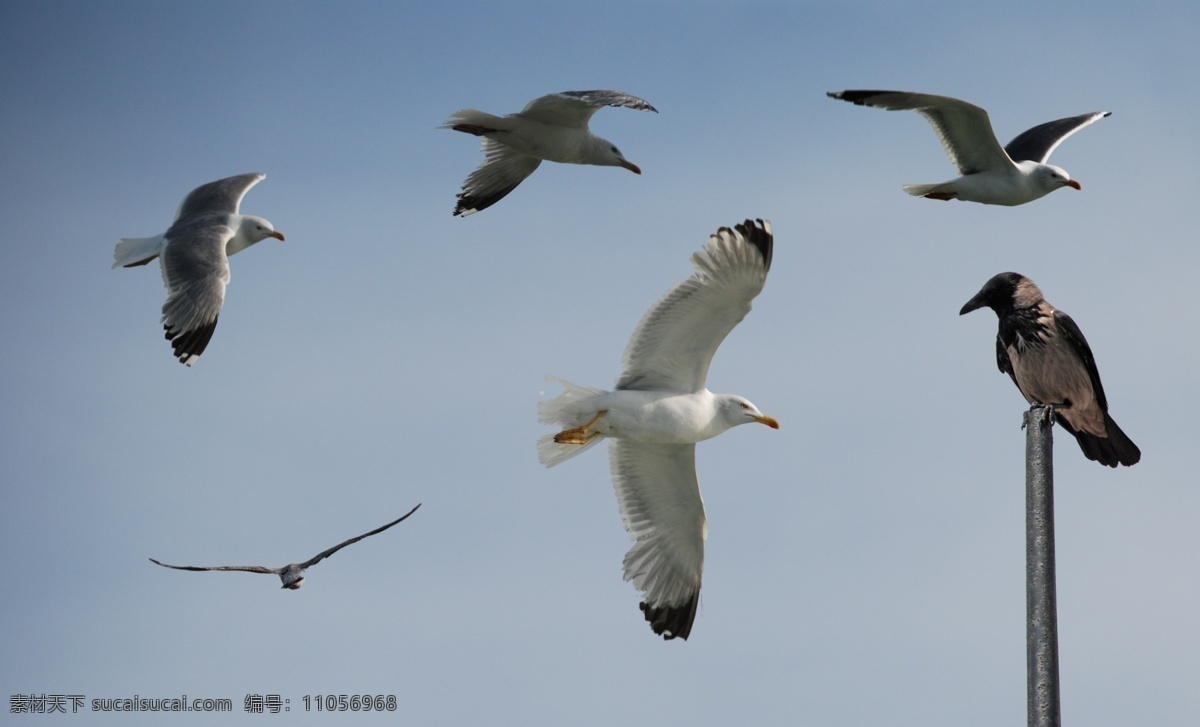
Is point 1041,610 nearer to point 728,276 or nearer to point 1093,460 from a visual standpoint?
point 1093,460

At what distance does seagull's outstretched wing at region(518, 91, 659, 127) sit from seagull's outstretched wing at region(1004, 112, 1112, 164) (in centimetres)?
449

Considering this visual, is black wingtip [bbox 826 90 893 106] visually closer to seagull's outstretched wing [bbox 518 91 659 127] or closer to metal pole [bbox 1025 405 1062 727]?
seagull's outstretched wing [bbox 518 91 659 127]

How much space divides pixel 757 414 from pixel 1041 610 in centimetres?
379

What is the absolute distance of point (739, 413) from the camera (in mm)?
9414

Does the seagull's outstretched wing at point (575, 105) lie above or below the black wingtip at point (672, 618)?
above

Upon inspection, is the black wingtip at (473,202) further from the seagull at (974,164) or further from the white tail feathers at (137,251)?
the seagull at (974,164)

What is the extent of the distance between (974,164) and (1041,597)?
7625 mm

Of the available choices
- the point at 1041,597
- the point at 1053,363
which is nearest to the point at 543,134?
the point at 1053,363

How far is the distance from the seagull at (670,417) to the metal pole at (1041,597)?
3255 millimetres

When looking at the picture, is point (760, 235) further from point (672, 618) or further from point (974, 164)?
point (974, 164)

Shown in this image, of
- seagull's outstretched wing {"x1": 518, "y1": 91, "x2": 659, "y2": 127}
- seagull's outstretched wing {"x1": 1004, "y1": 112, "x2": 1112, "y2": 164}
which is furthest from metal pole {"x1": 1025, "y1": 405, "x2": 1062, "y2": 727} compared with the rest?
seagull's outstretched wing {"x1": 1004, "y1": 112, "x2": 1112, "y2": 164}

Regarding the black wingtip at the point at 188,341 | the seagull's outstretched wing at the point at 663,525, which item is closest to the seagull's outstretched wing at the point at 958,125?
the seagull's outstretched wing at the point at 663,525

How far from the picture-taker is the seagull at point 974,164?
12289 millimetres

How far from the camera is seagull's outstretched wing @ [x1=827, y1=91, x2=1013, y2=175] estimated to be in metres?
12.1
